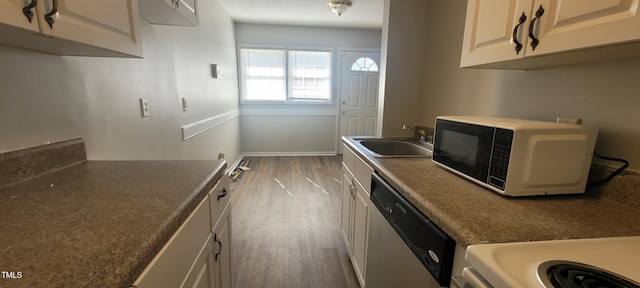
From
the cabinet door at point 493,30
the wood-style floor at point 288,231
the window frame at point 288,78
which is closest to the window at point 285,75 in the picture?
the window frame at point 288,78

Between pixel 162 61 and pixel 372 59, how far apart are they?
3.82 m

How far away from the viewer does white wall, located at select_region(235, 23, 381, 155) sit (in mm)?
4621

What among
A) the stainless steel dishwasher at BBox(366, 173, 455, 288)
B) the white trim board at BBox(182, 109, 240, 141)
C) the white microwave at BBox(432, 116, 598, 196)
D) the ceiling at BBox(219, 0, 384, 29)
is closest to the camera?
the stainless steel dishwasher at BBox(366, 173, 455, 288)

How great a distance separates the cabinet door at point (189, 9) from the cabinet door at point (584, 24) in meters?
1.48

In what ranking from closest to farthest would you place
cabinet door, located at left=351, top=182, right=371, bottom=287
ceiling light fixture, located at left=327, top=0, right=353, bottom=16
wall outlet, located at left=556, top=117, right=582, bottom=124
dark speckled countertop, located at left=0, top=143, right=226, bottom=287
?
dark speckled countertop, located at left=0, top=143, right=226, bottom=287 < wall outlet, located at left=556, top=117, right=582, bottom=124 < cabinet door, located at left=351, top=182, right=371, bottom=287 < ceiling light fixture, located at left=327, top=0, right=353, bottom=16

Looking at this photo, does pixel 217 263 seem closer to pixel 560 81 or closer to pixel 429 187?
pixel 429 187

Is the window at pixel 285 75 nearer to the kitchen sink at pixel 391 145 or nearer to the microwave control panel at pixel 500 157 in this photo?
the kitchen sink at pixel 391 145

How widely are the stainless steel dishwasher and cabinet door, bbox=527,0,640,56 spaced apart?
631 mm

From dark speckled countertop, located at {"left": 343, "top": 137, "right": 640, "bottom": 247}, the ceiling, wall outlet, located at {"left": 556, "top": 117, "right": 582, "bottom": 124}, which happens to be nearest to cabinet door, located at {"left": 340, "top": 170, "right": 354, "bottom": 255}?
dark speckled countertop, located at {"left": 343, "top": 137, "right": 640, "bottom": 247}

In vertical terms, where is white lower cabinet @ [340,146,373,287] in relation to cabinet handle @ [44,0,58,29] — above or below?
below

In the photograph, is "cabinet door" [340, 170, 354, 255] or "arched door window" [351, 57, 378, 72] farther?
"arched door window" [351, 57, 378, 72]

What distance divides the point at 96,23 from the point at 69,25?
108 millimetres

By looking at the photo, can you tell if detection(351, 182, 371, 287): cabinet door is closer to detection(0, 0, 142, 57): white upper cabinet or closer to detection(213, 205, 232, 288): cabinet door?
detection(213, 205, 232, 288): cabinet door

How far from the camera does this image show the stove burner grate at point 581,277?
1.58 feet
